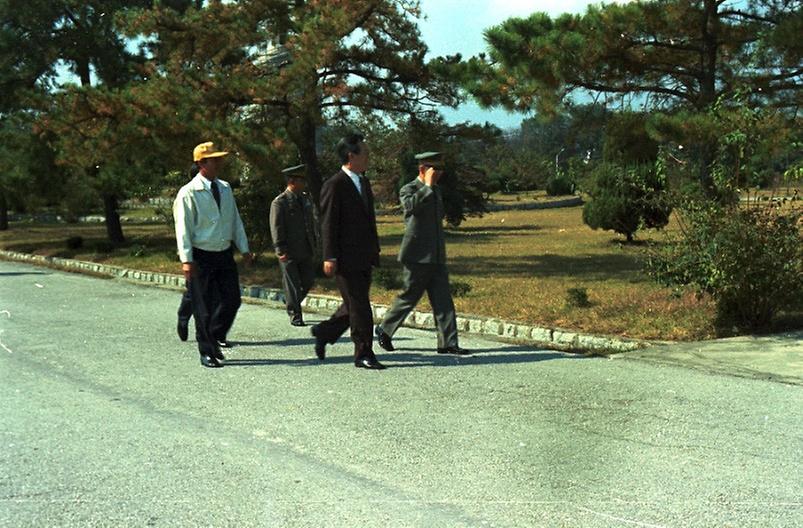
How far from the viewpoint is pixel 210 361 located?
813 centimetres

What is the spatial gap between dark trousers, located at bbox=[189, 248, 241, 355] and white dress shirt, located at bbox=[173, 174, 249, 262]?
115mm

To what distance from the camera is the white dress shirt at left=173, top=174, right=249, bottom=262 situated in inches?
324

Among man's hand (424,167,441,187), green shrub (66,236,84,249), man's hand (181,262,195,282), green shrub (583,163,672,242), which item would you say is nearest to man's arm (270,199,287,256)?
man's hand (181,262,195,282)

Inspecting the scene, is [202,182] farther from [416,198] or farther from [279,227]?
[279,227]

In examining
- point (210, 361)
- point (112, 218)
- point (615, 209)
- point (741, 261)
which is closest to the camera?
point (210, 361)

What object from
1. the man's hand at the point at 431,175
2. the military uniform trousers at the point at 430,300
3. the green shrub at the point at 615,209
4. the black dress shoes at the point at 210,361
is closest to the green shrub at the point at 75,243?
→ the green shrub at the point at 615,209

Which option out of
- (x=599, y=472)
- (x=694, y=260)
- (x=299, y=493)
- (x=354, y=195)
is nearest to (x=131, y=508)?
(x=299, y=493)

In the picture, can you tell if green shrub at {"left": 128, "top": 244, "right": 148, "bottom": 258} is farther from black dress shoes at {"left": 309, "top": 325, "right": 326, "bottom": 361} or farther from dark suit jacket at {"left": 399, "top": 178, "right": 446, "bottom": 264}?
dark suit jacket at {"left": 399, "top": 178, "right": 446, "bottom": 264}

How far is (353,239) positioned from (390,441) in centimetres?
256

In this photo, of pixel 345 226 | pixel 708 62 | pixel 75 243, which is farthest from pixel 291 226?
pixel 75 243

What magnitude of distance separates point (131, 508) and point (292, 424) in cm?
170

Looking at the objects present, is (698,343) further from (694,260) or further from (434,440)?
(434,440)

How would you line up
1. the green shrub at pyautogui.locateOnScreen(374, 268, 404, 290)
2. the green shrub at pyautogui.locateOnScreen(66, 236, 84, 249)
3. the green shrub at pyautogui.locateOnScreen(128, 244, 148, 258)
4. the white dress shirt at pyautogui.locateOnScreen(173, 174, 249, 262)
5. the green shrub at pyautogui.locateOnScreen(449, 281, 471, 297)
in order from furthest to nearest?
1. the green shrub at pyautogui.locateOnScreen(66, 236, 84, 249)
2. the green shrub at pyautogui.locateOnScreen(128, 244, 148, 258)
3. the green shrub at pyautogui.locateOnScreen(374, 268, 404, 290)
4. the green shrub at pyautogui.locateOnScreen(449, 281, 471, 297)
5. the white dress shirt at pyautogui.locateOnScreen(173, 174, 249, 262)

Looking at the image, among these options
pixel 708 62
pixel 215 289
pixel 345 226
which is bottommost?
pixel 215 289
